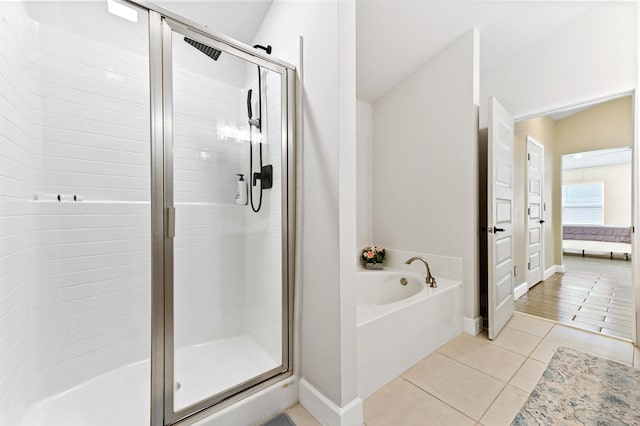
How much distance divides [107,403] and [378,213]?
102 inches

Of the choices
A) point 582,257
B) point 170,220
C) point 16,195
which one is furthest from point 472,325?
point 582,257

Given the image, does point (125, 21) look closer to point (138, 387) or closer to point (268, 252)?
point (268, 252)

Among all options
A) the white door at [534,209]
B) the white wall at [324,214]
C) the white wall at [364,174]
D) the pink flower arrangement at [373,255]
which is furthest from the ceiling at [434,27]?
the pink flower arrangement at [373,255]

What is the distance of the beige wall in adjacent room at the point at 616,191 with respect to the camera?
5195 millimetres

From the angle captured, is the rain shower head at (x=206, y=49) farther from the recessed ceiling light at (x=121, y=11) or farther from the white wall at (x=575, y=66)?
the white wall at (x=575, y=66)

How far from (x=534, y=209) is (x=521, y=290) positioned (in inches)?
44.2

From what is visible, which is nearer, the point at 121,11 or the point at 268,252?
the point at 121,11

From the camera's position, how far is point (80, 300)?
157 centimetres

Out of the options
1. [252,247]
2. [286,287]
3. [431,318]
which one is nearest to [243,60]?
[252,247]

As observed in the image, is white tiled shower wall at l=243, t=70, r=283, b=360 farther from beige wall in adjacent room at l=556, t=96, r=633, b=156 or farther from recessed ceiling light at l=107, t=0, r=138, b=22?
beige wall in adjacent room at l=556, t=96, r=633, b=156

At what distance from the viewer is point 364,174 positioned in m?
2.98

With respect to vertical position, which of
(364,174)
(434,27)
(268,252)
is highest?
(434,27)

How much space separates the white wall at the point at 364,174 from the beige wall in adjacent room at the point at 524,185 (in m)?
1.63

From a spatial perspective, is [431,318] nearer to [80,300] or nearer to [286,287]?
[286,287]
